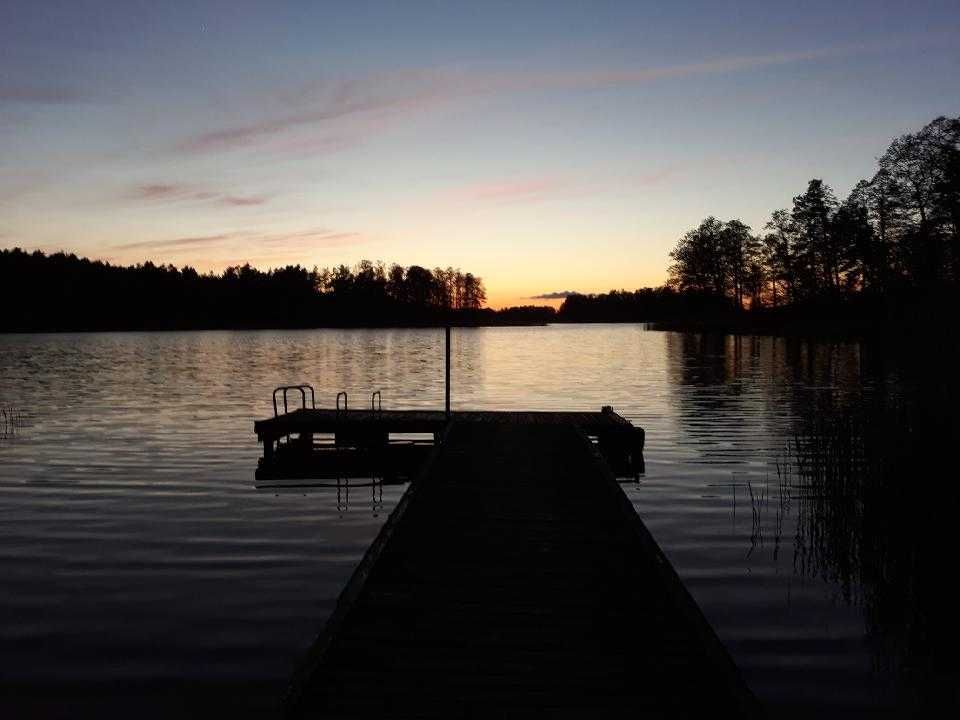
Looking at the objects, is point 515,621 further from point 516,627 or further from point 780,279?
point 780,279

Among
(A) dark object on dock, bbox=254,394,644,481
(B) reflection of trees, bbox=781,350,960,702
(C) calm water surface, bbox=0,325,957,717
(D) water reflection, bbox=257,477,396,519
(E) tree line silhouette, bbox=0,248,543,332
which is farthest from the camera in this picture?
(E) tree line silhouette, bbox=0,248,543,332

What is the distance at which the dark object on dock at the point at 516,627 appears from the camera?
607 centimetres

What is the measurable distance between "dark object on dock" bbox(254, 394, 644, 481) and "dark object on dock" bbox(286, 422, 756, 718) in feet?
25.9

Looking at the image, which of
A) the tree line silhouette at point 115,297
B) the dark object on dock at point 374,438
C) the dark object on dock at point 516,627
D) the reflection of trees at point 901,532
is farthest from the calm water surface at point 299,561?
the tree line silhouette at point 115,297

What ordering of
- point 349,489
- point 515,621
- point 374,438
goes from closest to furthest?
1. point 515,621
2. point 349,489
3. point 374,438

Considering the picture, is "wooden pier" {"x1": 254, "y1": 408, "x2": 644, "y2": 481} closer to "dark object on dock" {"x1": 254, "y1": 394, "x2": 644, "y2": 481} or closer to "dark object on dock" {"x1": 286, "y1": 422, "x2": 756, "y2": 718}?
"dark object on dock" {"x1": 254, "y1": 394, "x2": 644, "y2": 481}

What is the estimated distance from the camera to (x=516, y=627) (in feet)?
24.3

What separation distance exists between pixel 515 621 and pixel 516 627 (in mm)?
137

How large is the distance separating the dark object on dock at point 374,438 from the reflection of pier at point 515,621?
21.5ft

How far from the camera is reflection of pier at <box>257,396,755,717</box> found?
610 centimetres

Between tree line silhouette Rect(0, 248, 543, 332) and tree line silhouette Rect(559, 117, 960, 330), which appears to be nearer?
tree line silhouette Rect(559, 117, 960, 330)

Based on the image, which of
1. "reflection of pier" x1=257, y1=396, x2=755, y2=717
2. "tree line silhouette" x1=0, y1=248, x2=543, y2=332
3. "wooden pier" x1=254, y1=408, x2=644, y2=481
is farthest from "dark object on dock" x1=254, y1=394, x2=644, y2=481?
"tree line silhouette" x1=0, y1=248, x2=543, y2=332

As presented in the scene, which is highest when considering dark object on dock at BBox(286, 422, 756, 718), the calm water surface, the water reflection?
dark object on dock at BBox(286, 422, 756, 718)

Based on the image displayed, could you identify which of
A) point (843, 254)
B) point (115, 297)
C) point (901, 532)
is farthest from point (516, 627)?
point (115, 297)
